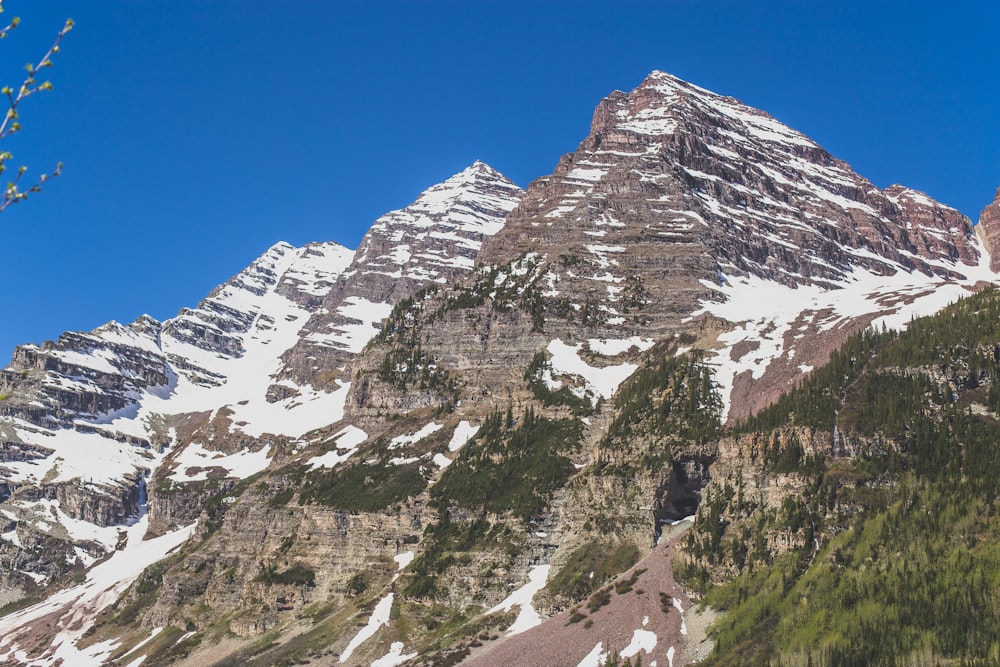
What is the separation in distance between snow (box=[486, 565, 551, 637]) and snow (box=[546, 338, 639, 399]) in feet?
132

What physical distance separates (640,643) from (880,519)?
2502 centimetres

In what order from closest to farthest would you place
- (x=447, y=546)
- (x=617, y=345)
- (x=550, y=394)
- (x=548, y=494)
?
(x=548, y=494) → (x=447, y=546) → (x=550, y=394) → (x=617, y=345)

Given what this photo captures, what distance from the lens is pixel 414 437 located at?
177 metres

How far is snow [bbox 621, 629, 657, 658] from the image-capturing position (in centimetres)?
8794

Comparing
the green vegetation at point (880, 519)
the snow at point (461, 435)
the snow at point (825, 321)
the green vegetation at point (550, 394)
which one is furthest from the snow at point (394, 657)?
the snow at point (825, 321)

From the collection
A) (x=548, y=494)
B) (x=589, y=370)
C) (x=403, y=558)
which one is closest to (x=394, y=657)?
(x=403, y=558)

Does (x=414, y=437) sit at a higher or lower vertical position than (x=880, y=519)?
higher

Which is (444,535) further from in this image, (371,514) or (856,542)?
(856,542)

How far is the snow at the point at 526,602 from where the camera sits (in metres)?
111

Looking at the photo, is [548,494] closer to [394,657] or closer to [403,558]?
[403,558]

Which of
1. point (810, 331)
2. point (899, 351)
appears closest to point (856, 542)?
point (899, 351)

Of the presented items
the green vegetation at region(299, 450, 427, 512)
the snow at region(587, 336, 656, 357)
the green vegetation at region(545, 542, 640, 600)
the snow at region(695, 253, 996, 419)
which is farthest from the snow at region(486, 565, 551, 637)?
the snow at region(587, 336, 656, 357)

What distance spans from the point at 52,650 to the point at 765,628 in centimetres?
17132

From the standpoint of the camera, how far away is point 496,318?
194 m
